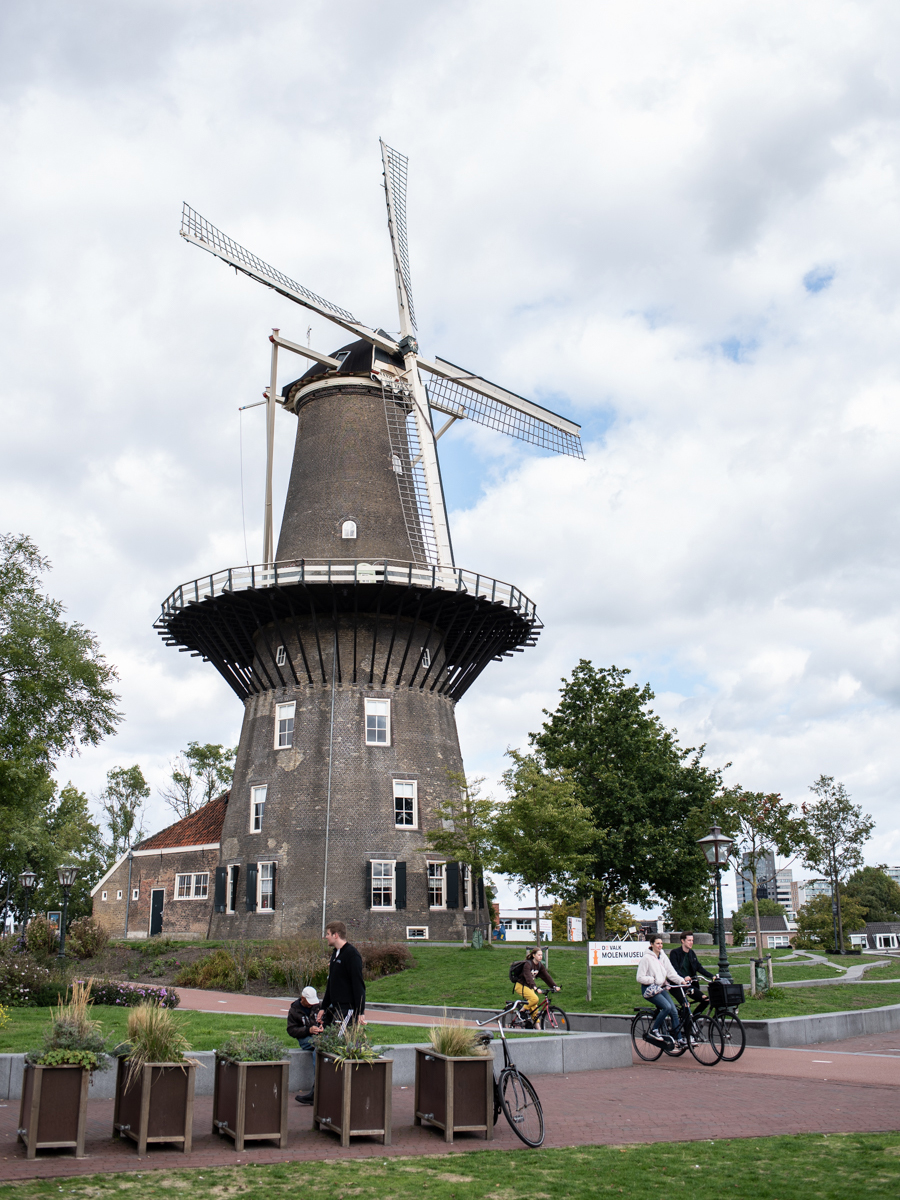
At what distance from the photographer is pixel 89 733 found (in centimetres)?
2462

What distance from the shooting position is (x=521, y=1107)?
8430 millimetres

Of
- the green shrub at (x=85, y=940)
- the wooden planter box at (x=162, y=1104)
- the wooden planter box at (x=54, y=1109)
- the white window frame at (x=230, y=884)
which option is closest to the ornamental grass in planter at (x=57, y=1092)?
the wooden planter box at (x=54, y=1109)

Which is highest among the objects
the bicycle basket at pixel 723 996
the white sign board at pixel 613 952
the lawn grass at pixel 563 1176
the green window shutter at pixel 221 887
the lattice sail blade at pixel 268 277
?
the lattice sail blade at pixel 268 277

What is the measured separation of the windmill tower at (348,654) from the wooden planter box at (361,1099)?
2212 cm

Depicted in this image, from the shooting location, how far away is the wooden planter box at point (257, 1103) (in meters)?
8.07

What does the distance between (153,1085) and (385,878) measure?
75.8 ft

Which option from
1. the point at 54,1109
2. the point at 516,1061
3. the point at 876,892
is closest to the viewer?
the point at 54,1109

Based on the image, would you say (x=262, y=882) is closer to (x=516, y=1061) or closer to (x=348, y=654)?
(x=348, y=654)

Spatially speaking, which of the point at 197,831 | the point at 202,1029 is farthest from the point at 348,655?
the point at 202,1029

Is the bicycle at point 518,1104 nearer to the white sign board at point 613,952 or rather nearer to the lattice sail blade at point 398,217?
the white sign board at point 613,952

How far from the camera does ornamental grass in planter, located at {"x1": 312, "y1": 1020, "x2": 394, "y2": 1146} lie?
8.24m

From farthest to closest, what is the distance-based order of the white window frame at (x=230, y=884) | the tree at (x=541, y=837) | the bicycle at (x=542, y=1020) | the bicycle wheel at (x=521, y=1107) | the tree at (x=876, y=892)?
1. the tree at (x=876, y=892)
2. the white window frame at (x=230, y=884)
3. the tree at (x=541, y=837)
4. the bicycle at (x=542, y=1020)
5. the bicycle wheel at (x=521, y=1107)

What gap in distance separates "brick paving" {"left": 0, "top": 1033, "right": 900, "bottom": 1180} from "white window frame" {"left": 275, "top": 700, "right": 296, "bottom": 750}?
20641 millimetres

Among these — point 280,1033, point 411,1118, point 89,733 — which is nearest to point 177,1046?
point 411,1118
